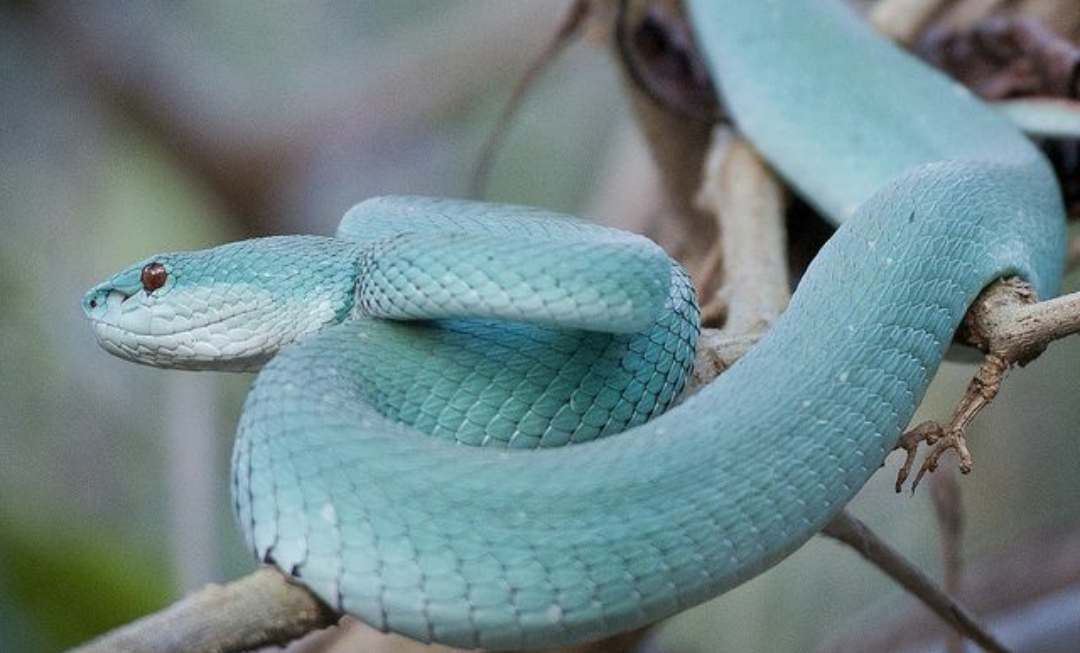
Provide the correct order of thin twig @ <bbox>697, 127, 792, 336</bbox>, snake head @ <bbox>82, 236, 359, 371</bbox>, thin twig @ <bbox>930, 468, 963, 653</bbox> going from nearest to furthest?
snake head @ <bbox>82, 236, 359, 371</bbox> < thin twig @ <bbox>697, 127, 792, 336</bbox> < thin twig @ <bbox>930, 468, 963, 653</bbox>

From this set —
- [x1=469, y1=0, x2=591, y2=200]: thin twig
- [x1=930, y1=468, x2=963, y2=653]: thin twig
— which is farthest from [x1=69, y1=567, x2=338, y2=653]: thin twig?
[x1=469, y1=0, x2=591, y2=200]: thin twig

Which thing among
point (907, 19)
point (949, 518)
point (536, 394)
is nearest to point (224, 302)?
point (536, 394)

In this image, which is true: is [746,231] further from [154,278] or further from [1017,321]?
[154,278]

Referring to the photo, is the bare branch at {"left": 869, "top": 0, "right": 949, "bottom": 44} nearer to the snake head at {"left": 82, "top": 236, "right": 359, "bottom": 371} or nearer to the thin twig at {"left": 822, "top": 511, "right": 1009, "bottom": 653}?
the thin twig at {"left": 822, "top": 511, "right": 1009, "bottom": 653}

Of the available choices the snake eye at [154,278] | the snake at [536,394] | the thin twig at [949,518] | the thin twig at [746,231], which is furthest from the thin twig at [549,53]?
the snake eye at [154,278]

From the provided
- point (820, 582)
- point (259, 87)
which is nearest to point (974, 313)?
point (820, 582)

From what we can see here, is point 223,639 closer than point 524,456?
Yes

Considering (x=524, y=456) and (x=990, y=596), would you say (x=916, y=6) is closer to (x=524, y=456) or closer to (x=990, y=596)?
(x=990, y=596)

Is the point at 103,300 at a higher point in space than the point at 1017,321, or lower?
lower
